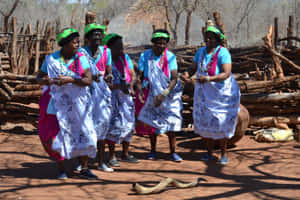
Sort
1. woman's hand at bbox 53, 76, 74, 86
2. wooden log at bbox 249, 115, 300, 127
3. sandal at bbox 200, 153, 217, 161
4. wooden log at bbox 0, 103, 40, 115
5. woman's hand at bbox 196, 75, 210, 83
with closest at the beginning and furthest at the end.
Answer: woman's hand at bbox 53, 76, 74, 86
woman's hand at bbox 196, 75, 210, 83
sandal at bbox 200, 153, 217, 161
wooden log at bbox 249, 115, 300, 127
wooden log at bbox 0, 103, 40, 115

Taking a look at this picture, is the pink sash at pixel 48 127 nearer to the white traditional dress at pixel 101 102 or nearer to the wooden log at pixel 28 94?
the white traditional dress at pixel 101 102

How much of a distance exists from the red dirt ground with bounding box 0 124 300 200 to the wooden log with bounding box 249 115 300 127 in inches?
23.8

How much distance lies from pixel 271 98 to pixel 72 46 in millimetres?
4490

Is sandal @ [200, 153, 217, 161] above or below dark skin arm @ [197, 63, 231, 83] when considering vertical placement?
below

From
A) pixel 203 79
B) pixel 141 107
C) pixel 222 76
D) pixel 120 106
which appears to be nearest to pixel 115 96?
pixel 120 106

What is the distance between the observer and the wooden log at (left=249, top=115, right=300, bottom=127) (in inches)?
314

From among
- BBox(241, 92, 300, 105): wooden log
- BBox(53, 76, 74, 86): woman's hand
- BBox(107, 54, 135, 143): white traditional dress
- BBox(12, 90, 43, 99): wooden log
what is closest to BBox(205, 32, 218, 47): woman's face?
BBox(107, 54, 135, 143): white traditional dress

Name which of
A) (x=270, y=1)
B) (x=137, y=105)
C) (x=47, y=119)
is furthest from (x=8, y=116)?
(x=270, y=1)

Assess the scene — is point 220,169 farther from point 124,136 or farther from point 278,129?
point 278,129

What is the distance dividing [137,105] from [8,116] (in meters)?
3.86

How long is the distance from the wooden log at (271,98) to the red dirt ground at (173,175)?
839 millimetres

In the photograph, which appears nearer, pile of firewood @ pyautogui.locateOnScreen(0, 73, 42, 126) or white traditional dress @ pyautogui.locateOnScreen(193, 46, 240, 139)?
white traditional dress @ pyautogui.locateOnScreen(193, 46, 240, 139)

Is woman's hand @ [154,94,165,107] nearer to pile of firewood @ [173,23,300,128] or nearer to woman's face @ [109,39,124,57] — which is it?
woman's face @ [109,39,124,57]

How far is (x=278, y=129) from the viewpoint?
783 cm
